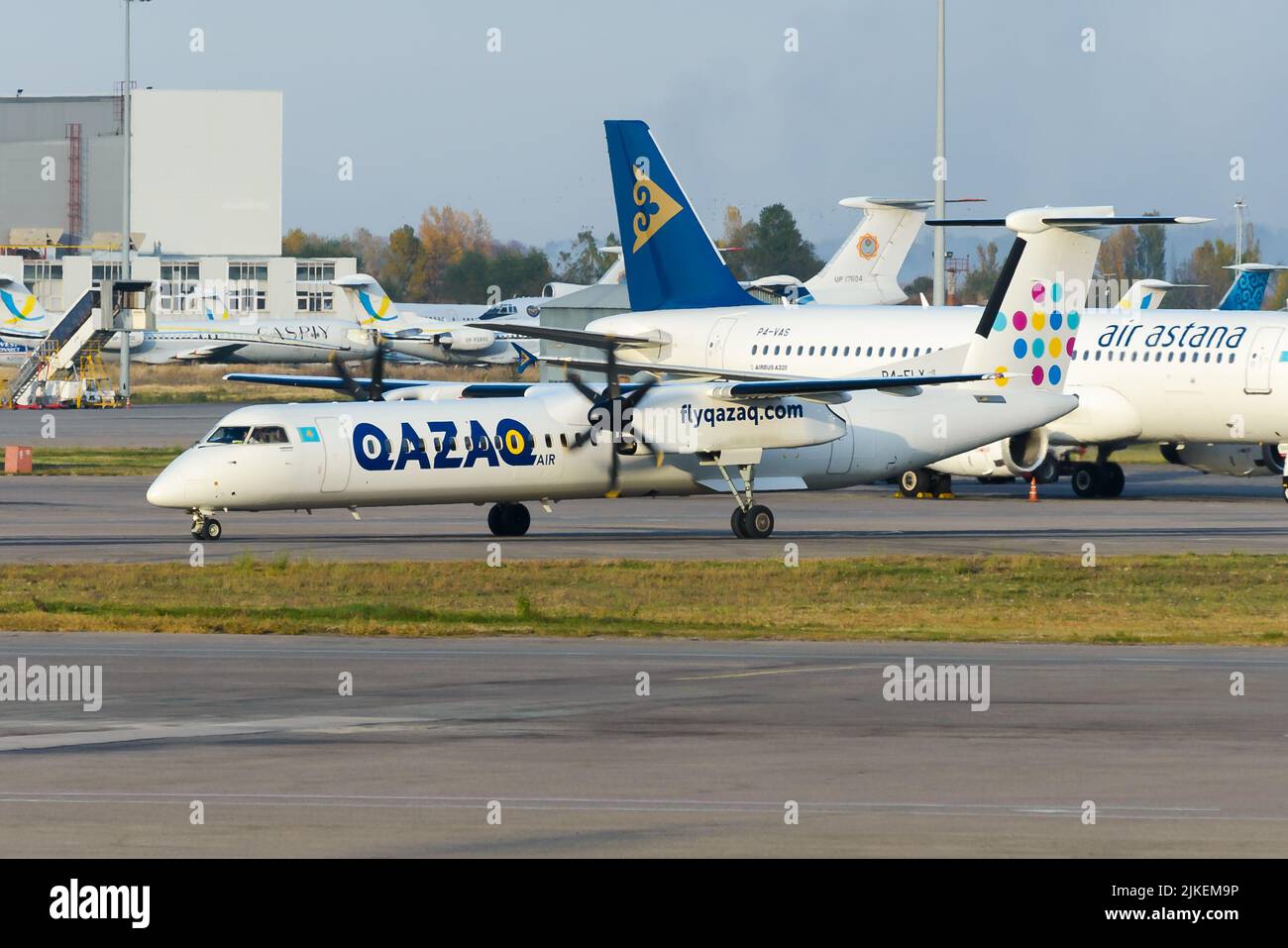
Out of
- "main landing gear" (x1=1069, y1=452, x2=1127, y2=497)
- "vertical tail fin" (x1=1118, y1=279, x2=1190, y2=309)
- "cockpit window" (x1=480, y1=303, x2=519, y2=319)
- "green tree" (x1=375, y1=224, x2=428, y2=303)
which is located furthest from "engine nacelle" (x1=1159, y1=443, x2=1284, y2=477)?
"green tree" (x1=375, y1=224, x2=428, y2=303)

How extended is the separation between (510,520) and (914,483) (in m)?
13.8

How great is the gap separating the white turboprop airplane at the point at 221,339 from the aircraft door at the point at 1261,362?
72.5m

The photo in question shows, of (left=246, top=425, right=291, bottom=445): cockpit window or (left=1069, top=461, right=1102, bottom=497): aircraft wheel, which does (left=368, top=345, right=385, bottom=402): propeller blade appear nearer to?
(left=246, top=425, right=291, bottom=445): cockpit window

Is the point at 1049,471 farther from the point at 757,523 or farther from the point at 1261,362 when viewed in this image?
the point at 757,523

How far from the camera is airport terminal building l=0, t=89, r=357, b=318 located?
134625 millimetres

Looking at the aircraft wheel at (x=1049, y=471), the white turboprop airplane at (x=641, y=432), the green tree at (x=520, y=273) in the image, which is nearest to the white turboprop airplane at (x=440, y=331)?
the green tree at (x=520, y=273)

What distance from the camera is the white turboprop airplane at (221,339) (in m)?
107

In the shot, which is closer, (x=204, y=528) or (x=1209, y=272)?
Result: (x=204, y=528)

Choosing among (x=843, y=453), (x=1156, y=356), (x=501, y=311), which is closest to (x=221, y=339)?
(x=501, y=311)

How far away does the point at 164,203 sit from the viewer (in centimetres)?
13738

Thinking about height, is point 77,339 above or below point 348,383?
above

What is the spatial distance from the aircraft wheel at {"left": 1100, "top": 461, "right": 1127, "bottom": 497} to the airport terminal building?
316 feet
